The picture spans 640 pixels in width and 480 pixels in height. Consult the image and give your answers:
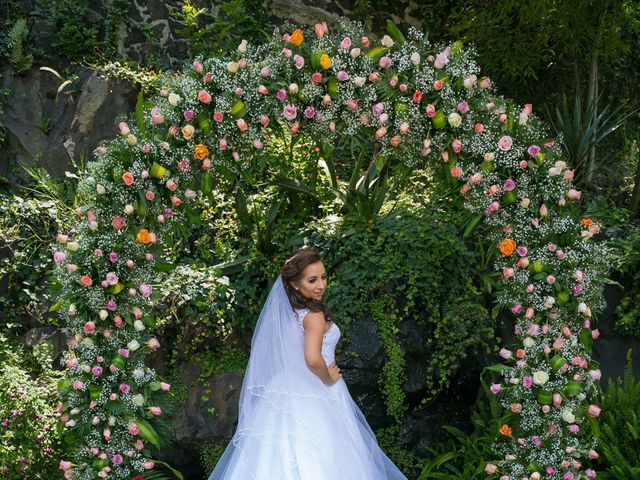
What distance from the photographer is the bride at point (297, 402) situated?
4492mm

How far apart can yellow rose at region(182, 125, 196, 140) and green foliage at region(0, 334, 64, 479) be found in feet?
8.17

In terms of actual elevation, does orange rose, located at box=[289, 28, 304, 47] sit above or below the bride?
above

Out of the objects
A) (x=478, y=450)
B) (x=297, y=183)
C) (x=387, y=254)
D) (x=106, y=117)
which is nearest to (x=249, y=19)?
(x=106, y=117)

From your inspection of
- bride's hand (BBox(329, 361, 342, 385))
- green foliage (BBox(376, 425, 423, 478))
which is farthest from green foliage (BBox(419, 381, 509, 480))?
bride's hand (BBox(329, 361, 342, 385))

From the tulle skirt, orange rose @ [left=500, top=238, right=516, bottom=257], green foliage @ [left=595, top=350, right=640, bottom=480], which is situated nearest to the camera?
the tulle skirt

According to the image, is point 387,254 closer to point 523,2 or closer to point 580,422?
point 580,422

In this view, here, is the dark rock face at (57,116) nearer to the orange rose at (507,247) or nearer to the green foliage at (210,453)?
the green foliage at (210,453)

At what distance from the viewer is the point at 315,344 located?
4.59m

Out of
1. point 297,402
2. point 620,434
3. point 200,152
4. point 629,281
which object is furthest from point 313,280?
point 629,281

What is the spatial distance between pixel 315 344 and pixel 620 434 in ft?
8.00

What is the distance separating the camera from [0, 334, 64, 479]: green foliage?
18.9ft

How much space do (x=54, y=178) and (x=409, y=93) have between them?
151 inches

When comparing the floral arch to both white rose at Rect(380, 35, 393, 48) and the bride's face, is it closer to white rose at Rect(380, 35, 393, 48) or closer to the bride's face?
white rose at Rect(380, 35, 393, 48)

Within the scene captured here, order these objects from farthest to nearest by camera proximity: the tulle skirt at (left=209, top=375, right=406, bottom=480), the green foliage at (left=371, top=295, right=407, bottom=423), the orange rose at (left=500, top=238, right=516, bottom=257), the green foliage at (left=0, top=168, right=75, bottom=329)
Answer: the green foliage at (left=0, top=168, right=75, bottom=329) → the green foliage at (left=371, top=295, right=407, bottom=423) → the orange rose at (left=500, top=238, right=516, bottom=257) → the tulle skirt at (left=209, top=375, right=406, bottom=480)
